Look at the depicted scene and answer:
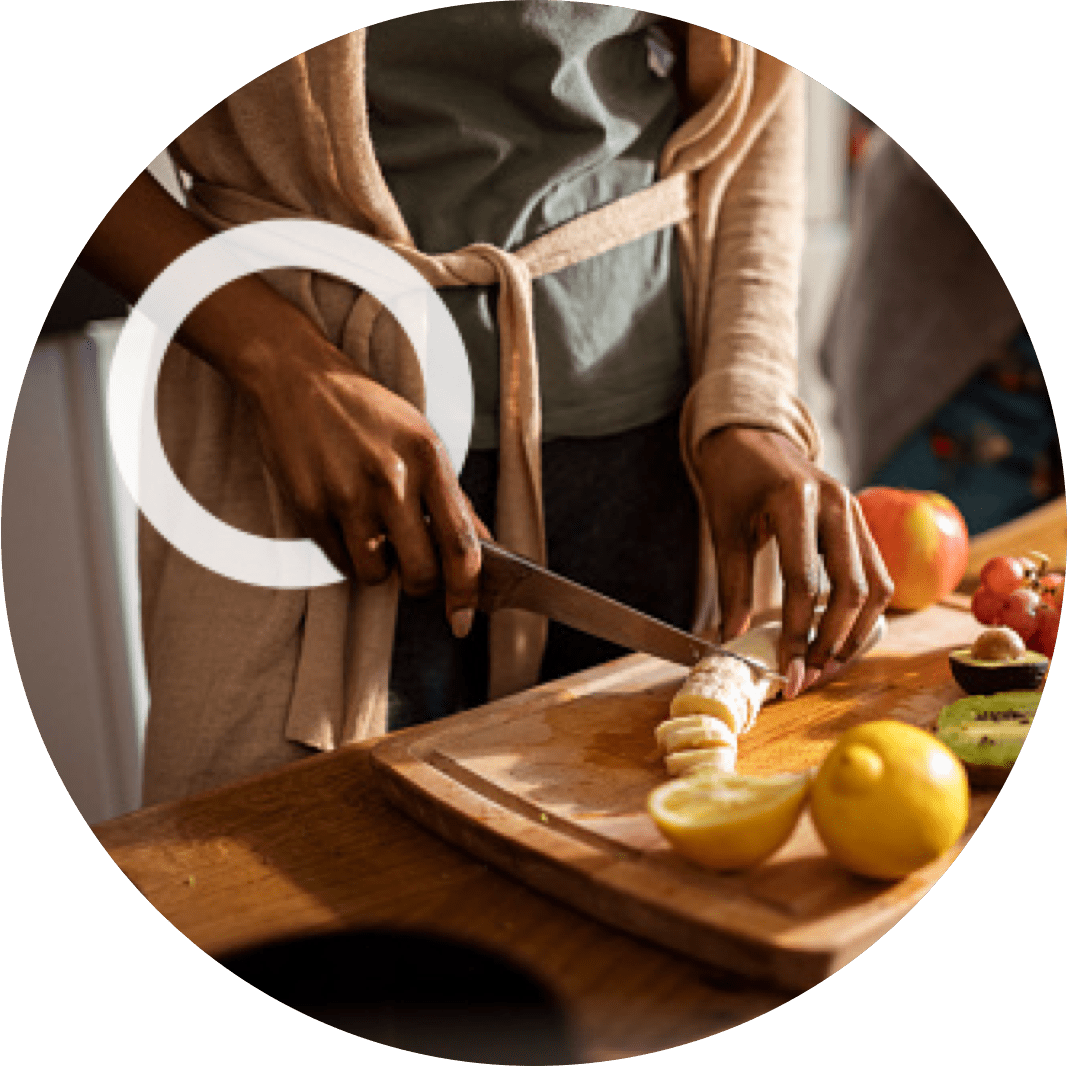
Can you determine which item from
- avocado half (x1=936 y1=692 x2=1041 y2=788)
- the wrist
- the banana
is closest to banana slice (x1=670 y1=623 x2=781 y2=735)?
the banana

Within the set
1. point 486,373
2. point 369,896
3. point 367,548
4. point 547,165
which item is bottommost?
point 369,896

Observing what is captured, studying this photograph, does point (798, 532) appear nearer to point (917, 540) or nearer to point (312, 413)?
point (917, 540)

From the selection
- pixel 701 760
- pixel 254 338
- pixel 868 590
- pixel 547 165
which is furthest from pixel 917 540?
pixel 254 338

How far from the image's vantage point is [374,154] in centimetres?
75

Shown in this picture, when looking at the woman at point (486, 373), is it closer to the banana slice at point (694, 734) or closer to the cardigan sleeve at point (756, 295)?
the cardigan sleeve at point (756, 295)

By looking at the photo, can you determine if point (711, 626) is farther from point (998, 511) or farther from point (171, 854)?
point (171, 854)

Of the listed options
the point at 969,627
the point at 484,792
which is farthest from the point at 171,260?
the point at 969,627

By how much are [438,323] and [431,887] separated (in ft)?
1.21

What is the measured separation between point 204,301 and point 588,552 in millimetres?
321

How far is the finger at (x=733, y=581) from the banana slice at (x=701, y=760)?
154mm

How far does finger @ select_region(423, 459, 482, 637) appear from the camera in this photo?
2.58 ft

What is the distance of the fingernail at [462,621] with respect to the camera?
817 millimetres

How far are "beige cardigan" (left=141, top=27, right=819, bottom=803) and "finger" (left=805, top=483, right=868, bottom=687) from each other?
0.20 ft

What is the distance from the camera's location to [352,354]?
2.56ft
